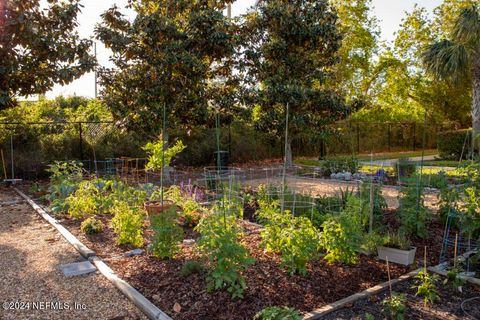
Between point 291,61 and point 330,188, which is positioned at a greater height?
point 291,61

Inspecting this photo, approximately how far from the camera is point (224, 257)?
330 centimetres

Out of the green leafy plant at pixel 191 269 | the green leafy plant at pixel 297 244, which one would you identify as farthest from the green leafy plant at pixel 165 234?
the green leafy plant at pixel 297 244

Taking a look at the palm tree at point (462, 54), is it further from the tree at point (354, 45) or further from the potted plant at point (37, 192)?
the potted plant at point (37, 192)

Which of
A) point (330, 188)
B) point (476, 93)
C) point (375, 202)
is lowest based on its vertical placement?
point (330, 188)

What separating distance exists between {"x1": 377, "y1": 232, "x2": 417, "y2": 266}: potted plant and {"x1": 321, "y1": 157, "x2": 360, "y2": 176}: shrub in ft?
21.8

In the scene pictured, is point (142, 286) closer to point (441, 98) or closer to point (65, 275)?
point (65, 275)

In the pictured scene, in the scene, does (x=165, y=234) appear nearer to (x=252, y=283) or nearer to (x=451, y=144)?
(x=252, y=283)

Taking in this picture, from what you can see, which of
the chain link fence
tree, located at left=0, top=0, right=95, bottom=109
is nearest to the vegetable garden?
tree, located at left=0, top=0, right=95, bottom=109

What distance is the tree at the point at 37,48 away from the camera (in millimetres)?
6879

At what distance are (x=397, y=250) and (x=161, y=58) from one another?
24.5ft

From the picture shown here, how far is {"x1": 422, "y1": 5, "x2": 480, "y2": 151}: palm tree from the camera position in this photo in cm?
1310

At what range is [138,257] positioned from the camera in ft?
14.9

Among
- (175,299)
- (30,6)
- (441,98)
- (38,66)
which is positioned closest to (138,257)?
(175,299)

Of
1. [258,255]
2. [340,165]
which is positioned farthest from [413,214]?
[340,165]
